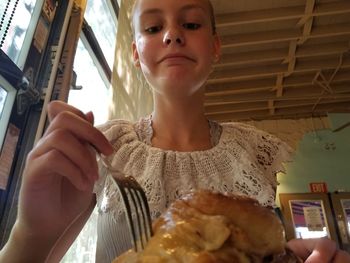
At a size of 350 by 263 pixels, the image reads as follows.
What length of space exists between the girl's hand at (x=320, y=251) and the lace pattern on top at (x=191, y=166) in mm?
232

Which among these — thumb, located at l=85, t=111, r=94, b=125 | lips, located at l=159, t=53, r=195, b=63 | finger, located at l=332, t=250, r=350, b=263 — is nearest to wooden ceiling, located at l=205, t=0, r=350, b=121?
lips, located at l=159, t=53, r=195, b=63

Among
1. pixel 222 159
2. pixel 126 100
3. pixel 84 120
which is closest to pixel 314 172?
pixel 126 100

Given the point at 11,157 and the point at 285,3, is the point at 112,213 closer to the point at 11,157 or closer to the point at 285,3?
the point at 11,157

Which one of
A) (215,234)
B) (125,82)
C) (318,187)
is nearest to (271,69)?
(318,187)

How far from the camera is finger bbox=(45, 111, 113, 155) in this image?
0.45 metres

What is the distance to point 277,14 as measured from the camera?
10.2 feet

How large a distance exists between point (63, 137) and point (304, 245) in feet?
1.27

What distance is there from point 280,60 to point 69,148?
3.84 m

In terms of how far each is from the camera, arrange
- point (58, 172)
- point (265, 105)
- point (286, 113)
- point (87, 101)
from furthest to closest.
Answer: point (286, 113)
point (265, 105)
point (87, 101)
point (58, 172)

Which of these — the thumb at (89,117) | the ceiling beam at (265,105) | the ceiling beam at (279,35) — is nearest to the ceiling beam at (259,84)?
the ceiling beam at (265,105)

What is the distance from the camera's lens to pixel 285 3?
3.09 metres

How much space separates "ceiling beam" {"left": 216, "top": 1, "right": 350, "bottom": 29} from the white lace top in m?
2.54

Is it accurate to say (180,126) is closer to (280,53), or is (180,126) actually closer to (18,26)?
(18,26)

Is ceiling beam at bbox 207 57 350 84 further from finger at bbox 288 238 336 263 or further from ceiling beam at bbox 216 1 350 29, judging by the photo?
finger at bbox 288 238 336 263
